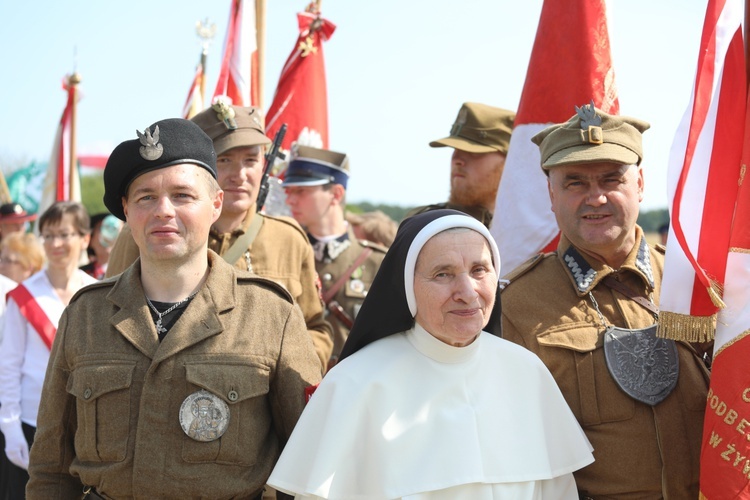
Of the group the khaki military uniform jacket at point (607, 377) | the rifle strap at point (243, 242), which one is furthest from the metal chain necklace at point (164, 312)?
the khaki military uniform jacket at point (607, 377)

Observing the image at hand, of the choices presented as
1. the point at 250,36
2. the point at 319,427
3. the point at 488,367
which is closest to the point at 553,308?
the point at 488,367

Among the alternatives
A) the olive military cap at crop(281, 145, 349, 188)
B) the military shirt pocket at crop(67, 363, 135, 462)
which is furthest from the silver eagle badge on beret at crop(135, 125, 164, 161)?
the olive military cap at crop(281, 145, 349, 188)

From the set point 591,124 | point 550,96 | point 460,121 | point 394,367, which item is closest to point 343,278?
point 460,121

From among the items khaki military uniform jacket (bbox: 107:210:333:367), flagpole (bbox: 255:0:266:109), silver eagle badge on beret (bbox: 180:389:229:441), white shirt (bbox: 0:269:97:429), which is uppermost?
flagpole (bbox: 255:0:266:109)

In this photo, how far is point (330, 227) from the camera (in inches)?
265

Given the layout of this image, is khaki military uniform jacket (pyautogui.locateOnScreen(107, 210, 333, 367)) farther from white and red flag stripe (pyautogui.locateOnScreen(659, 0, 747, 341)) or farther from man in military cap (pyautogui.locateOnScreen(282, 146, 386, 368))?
white and red flag stripe (pyautogui.locateOnScreen(659, 0, 747, 341))

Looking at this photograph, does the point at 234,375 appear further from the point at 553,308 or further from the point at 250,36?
the point at 250,36

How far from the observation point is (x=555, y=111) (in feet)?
17.1

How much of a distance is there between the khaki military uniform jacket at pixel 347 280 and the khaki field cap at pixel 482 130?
3.36 ft

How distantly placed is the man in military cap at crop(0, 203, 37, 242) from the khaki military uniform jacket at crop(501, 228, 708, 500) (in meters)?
8.09

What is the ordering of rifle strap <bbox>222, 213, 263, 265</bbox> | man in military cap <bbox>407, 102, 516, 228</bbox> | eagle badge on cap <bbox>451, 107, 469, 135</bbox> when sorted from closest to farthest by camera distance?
rifle strap <bbox>222, 213, 263, 265</bbox>
man in military cap <bbox>407, 102, 516, 228</bbox>
eagle badge on cap <bbox>451, 107, 469, 135</bbox>

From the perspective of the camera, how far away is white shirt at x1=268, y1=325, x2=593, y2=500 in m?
3.21

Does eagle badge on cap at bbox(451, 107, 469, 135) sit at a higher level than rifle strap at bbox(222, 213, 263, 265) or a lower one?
higher

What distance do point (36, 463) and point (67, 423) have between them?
19cm
